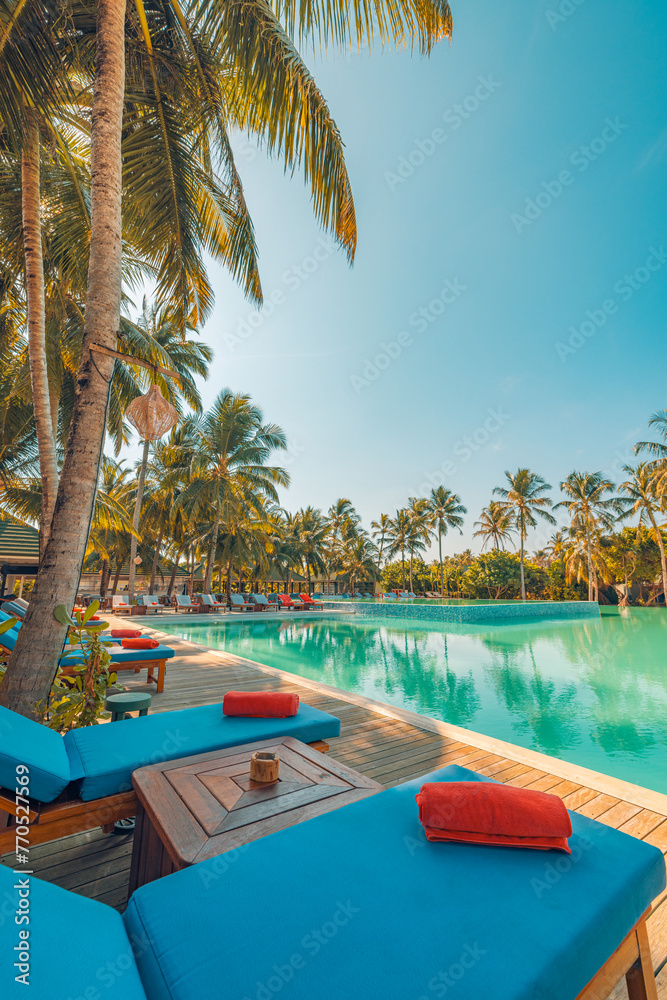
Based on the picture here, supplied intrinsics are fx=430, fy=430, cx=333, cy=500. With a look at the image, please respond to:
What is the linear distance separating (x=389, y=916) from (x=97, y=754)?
1689 mm

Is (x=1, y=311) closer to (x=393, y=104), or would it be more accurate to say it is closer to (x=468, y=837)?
(x=393, y=104)

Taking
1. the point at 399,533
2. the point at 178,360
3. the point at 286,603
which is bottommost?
the point at 286,603

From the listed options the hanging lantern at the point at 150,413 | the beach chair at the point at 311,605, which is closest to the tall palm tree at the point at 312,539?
the beach chair at the point at 311,605

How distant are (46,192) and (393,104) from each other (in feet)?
16.9

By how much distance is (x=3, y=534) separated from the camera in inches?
420

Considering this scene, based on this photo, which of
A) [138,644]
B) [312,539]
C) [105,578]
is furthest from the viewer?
[312,539]

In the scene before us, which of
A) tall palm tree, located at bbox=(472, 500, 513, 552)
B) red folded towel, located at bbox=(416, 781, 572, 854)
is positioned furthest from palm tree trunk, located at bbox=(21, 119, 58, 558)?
tall palm tree, located at bbox=(472, 500, 513, 552)

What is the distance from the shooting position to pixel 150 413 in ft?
13.8

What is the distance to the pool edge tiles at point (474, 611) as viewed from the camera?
57.8 feet

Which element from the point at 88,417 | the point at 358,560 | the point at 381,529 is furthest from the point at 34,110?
the point at 381,529

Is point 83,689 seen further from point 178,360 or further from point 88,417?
point 178,360

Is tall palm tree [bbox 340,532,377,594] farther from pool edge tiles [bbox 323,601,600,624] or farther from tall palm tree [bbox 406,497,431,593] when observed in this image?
pool edge tiles [bbox 323,601,600,624]

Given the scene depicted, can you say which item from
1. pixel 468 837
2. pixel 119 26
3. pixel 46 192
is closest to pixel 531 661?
pixel 468 837

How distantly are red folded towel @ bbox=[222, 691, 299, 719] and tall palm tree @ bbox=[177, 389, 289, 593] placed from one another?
1465cm
